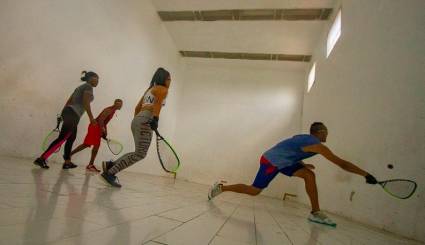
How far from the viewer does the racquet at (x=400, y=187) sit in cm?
236

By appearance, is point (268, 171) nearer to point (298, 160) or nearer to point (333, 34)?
point (298, 160)

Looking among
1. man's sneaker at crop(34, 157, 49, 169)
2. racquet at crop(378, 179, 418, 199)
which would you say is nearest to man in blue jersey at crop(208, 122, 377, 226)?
racquet at crop(378, 179, 418, 199)

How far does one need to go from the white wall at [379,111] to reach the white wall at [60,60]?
481 cm

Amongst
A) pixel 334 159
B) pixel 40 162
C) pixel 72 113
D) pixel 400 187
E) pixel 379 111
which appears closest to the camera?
pixel 400 187

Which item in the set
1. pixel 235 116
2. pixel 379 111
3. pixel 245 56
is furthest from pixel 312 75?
pixel 379 111

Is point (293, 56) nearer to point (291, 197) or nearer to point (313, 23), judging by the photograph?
point (313, 23)

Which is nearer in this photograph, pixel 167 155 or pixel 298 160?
pixel 167 155

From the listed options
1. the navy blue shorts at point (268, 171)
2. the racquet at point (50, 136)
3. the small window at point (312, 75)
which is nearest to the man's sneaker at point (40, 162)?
the racquet at point (50, 136)

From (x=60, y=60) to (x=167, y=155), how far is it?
3152 mm

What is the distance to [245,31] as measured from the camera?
831 centimetres

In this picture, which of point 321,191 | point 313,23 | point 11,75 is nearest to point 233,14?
point 313,23

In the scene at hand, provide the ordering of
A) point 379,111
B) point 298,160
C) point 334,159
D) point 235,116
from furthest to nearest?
point 235,116 → point 379,111 → point 298,160 → point 334,159

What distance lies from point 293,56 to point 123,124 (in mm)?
5923

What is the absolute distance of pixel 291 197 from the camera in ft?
30.4
